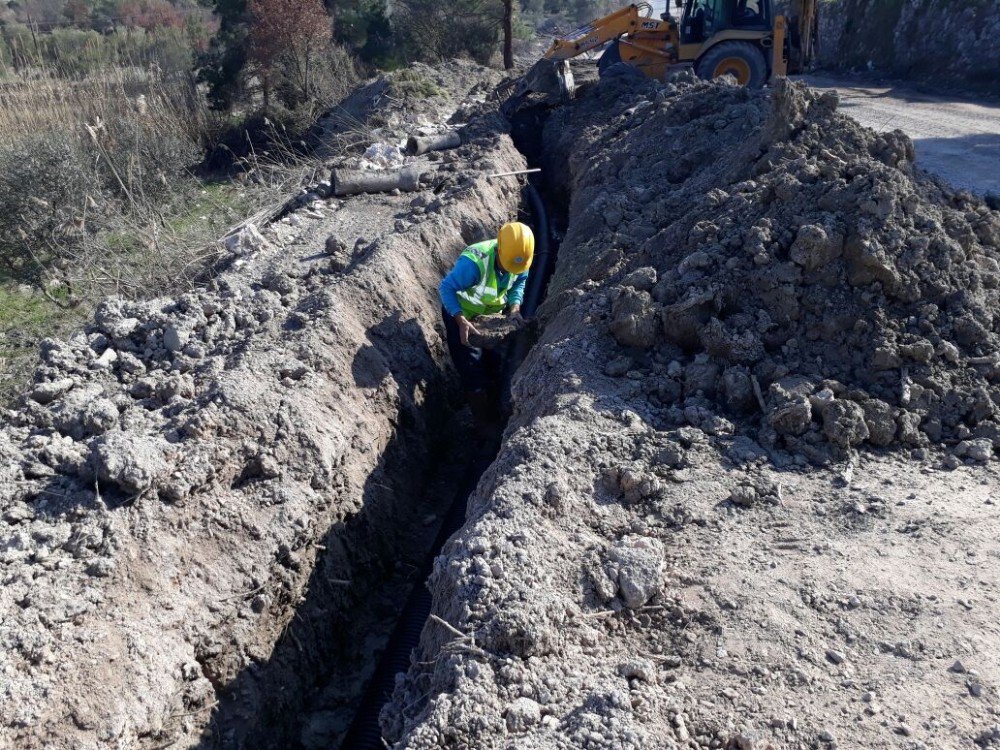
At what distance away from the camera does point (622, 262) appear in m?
6.76

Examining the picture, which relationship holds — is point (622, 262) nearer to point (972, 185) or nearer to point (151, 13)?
point (972, 185)

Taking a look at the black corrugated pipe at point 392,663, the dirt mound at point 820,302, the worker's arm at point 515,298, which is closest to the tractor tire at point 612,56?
the dirt mound at point 820,302

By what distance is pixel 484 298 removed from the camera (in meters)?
6.86

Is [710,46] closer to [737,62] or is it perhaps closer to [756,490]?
[737,62]

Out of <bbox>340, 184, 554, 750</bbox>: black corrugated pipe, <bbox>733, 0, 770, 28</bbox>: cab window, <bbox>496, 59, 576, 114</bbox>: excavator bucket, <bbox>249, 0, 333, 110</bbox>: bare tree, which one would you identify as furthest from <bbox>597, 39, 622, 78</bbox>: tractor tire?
<bbox>340, 184, 554, 750</bbox>: black corrugated pipe

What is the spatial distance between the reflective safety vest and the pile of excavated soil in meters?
0.78

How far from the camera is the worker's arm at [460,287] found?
670cm

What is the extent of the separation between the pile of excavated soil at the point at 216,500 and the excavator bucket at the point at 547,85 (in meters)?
7.19

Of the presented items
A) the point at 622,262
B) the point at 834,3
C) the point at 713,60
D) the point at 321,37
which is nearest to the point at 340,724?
the point at 622,262

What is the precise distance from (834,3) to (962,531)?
2376 centimetres

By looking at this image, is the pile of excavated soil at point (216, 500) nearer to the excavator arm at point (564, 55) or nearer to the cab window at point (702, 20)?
the excavator arm at point (564, 55)

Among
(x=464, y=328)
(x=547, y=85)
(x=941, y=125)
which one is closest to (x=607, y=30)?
(x=547, y=85)

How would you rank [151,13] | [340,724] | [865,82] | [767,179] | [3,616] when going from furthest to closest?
[151,13], [865,82], [767,179], [340,724], [3,616]

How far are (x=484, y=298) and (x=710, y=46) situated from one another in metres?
9.74
